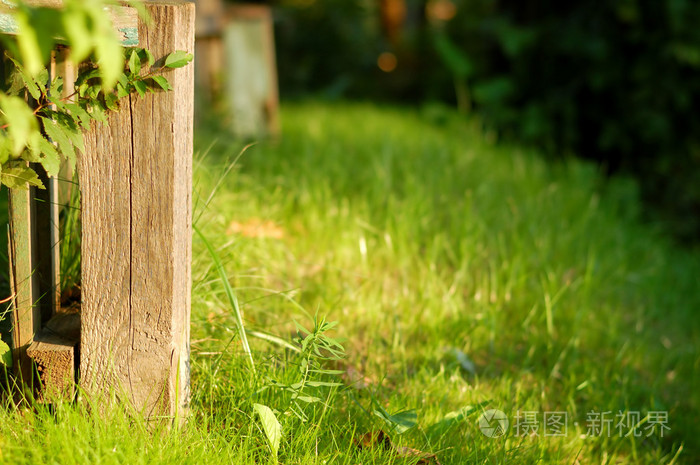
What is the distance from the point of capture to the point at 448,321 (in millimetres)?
2967

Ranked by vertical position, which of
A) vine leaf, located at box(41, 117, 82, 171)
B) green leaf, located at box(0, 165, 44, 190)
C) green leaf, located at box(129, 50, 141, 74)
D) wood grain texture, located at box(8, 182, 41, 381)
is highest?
green leaf, located at box(129, 50, 141, 74)

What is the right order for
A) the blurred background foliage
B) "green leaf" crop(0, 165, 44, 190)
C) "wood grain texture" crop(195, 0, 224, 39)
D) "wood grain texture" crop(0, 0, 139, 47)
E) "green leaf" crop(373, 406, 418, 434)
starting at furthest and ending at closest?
1. the blurred background foliage
2. "wood grain texture" crop(195, 0, 224, 39)
3. "green leaf" crop(373, 406, 418, 434)
4. "green leaf" crop(0, 165, 44, 190)
5. "wood grain texture" crop(0, 0, 139, 47)

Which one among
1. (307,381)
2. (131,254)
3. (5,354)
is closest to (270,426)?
(307,381)

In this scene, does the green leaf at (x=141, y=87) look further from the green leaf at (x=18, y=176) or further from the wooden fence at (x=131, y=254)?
the green leaf at (x=18, y=176)

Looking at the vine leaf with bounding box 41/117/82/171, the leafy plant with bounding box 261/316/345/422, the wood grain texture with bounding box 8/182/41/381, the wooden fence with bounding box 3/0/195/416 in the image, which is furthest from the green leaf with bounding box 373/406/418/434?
the vine leaf with bounding box 41/117/82/171

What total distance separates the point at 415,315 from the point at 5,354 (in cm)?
160

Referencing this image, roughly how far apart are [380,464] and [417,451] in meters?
0.13

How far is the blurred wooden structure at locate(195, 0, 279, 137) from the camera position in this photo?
5.59 metres

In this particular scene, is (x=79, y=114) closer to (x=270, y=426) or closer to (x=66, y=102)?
(x=66, y=102)

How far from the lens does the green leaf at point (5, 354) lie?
1868mm

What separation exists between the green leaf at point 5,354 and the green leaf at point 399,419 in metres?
1.03

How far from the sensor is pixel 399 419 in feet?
6.76

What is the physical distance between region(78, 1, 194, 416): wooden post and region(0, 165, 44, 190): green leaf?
117mm

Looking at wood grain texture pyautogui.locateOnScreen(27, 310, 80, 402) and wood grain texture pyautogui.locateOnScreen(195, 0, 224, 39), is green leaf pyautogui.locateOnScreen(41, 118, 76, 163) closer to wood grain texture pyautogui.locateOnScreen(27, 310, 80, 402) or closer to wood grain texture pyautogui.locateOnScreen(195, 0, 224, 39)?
wood grain texture pyautogui.locateOnScreen(27, 310, 80, 402)
